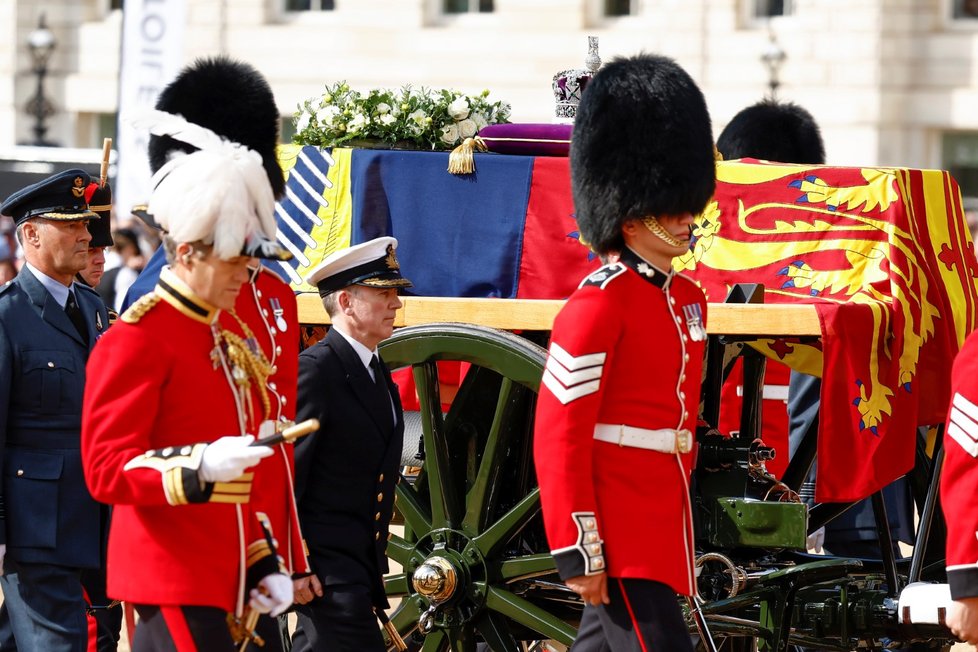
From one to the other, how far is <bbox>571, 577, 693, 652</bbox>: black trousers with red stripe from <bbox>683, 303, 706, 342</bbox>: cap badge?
55 centimetres

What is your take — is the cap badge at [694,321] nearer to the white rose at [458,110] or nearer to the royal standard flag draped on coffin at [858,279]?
the royal standard flag draped on coffin at [858,279]

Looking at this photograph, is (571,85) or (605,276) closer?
(605,276)

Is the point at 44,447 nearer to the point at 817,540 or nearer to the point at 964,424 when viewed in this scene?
the point at 964,424

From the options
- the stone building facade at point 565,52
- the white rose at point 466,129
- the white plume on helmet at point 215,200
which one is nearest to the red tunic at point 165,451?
the white plume on helmet at point 215,200

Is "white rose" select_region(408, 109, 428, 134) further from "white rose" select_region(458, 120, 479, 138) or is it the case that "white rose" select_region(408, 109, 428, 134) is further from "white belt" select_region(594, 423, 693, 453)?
"white belt" select_region(594, 423, 693, 453)

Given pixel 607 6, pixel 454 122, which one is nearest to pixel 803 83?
pixel 607 6

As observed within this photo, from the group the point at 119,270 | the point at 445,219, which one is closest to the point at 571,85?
the point at 445,219

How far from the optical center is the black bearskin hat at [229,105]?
500 centimetres

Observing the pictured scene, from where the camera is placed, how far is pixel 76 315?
5191 millimetres

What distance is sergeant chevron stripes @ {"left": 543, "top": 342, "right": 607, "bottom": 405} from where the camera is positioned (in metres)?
3.98

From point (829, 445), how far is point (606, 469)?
41.9 inches

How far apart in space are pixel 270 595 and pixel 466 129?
7.89 ft

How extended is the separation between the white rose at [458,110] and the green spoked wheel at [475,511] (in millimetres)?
869

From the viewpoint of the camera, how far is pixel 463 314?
5230 millimetres
